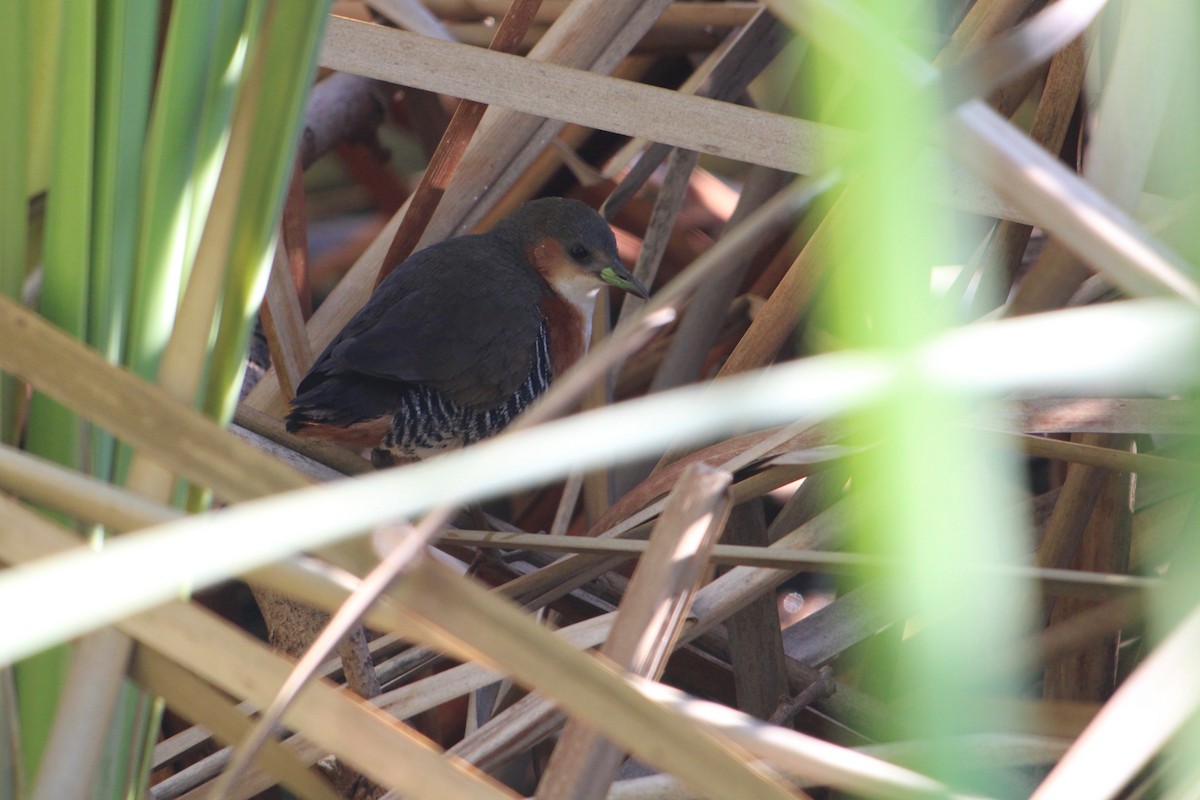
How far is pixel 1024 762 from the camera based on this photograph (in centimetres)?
107

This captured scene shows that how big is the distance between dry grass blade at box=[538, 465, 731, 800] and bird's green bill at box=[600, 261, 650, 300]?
1.61m

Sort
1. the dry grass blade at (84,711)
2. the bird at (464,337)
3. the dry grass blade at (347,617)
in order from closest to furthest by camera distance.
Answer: the dry grass blade at (347,617) < the dry grass blade at (84,711) < the bird at (464,337)

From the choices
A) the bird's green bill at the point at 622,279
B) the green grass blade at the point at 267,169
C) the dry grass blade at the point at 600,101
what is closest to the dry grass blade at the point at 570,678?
the green grass blade at the point at 267,169

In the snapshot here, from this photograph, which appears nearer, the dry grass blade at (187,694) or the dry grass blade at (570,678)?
the dry grass blade at (570,678)

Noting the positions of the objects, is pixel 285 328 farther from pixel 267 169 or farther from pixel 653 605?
pixel 653 605

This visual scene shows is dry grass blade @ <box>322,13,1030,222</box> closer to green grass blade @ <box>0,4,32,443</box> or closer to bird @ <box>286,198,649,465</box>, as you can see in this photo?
bird @ <box>286,198,649,465</box>

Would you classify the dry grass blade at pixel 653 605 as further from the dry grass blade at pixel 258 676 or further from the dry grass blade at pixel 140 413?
the dry grass blade at pixel 140 413

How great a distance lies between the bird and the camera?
217cm

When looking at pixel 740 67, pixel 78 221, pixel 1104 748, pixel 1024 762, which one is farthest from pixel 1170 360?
pixel 740 67

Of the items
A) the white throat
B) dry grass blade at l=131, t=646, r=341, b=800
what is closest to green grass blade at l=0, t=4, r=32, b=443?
dry grass blade at l=131, t=646, r=341, b=800

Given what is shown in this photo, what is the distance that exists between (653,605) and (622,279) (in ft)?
5.93

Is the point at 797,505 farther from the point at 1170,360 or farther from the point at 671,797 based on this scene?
the point at 1170,360

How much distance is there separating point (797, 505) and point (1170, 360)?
1050mm

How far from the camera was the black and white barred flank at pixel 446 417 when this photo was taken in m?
2.40
